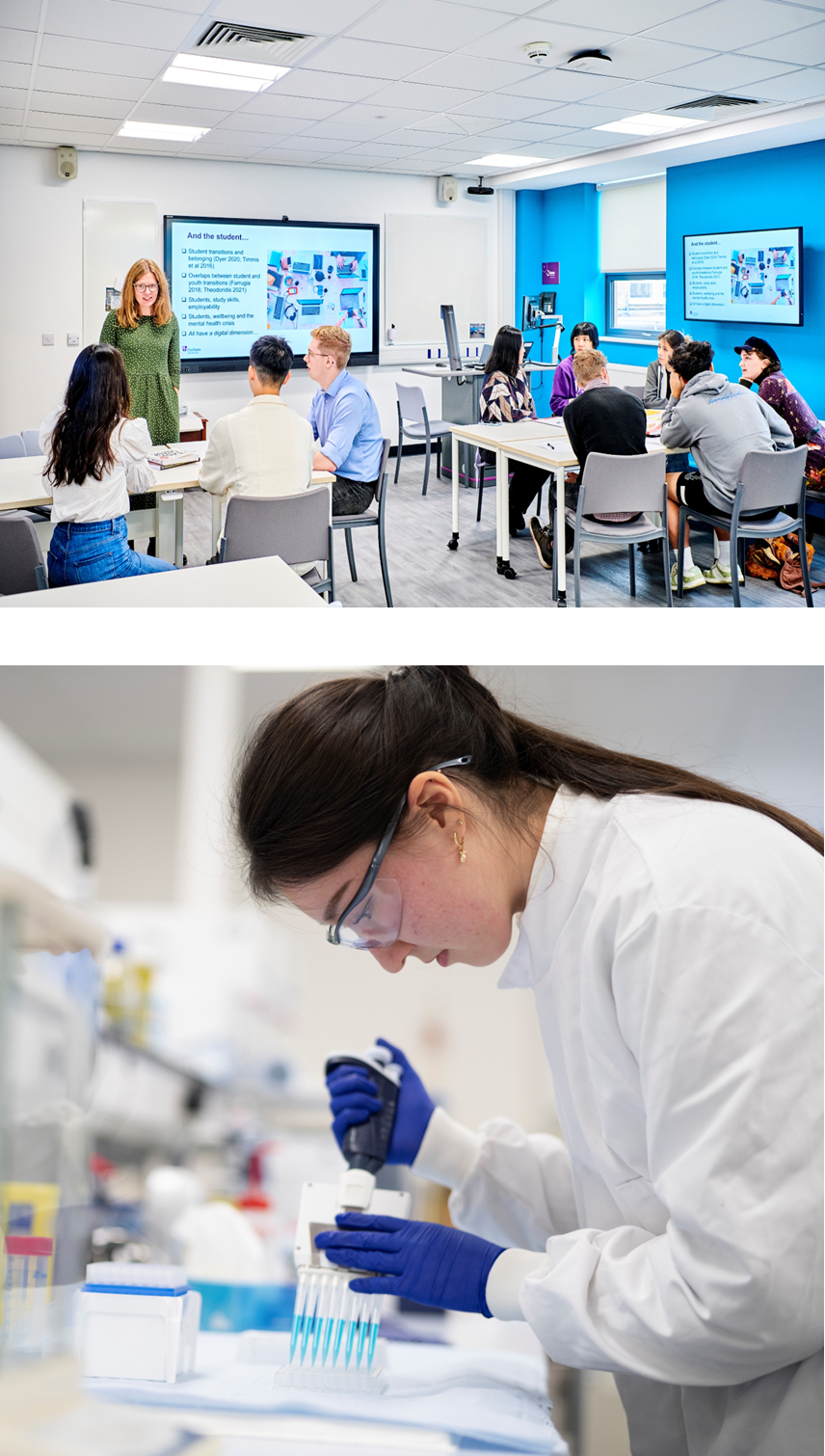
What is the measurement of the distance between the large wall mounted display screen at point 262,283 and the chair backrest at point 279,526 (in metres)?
0.27

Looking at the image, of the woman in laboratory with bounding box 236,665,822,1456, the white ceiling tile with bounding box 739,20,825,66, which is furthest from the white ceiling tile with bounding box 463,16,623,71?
the woman in laboratory with bounding box 236,665,822,1456

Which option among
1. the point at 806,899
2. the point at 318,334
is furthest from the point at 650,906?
the point at 318,334

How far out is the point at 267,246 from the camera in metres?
1.64

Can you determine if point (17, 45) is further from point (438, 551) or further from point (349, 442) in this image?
point (438, 551)

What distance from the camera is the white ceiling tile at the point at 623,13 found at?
5.39ft

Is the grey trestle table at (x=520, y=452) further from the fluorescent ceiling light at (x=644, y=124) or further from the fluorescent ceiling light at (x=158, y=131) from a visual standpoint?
the fluorescent ceiling light at (x=158, y=131)

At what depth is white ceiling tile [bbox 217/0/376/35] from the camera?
158 cm


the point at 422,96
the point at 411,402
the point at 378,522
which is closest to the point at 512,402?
the point at 411,402

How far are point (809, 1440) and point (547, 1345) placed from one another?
0.32 ft

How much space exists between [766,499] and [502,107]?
1.16 meters

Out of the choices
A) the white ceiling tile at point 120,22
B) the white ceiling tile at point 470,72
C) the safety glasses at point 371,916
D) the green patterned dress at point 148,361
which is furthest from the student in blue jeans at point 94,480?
the safety glasses at point 371,916

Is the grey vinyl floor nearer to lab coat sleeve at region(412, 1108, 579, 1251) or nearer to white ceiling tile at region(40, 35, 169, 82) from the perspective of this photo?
white ceiling tile at region(40, 35, 169, 82)

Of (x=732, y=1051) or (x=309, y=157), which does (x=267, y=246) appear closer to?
(x=309, y=157)

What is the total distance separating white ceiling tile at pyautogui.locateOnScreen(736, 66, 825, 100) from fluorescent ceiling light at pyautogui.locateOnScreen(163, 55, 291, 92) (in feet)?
Answer: 2.55
